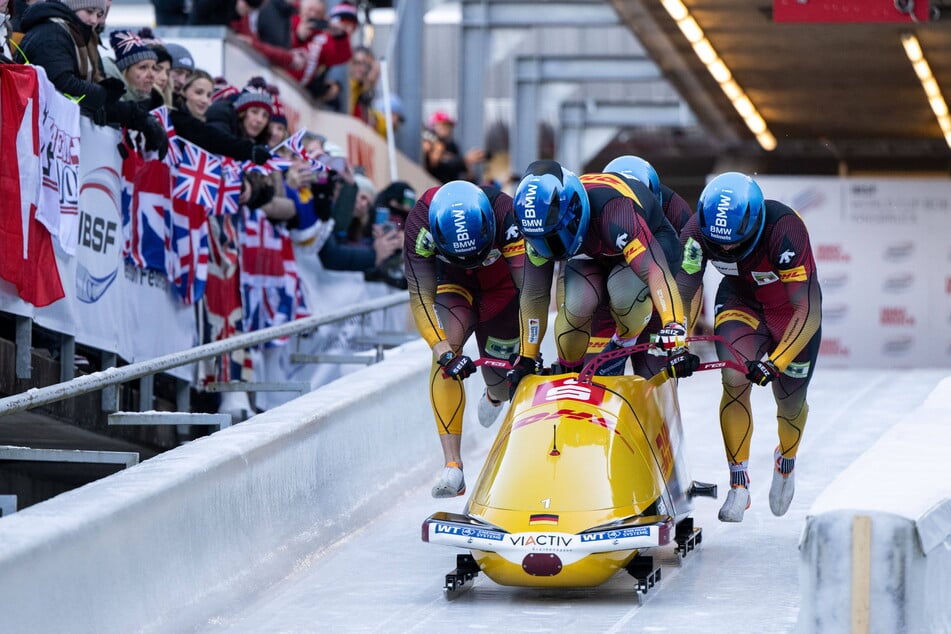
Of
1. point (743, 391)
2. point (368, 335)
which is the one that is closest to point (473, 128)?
point (368, 335)

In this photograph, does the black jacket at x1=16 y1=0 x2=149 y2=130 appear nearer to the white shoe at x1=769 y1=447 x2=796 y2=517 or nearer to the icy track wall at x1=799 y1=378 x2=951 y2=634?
the white shoe at x1=769 y1=447 x2=796 y2=517

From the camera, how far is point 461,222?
544 cm

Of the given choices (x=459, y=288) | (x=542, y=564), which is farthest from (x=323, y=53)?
(x=542, y=564)

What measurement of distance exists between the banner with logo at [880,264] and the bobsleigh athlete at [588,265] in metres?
8.52

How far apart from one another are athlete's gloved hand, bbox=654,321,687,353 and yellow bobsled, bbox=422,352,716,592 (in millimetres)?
147

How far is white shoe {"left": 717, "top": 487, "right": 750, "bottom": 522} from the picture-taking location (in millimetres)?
5723

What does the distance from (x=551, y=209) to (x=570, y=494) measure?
3.03 feet

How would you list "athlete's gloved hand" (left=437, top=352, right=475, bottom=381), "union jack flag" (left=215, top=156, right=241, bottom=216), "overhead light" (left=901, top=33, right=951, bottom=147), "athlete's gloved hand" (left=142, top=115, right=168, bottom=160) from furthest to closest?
"overhead light" (left=901, top=33, right=951, bottom=147), "union jack flag" (left=215, top=156, right=241, bottom=216), "athlete's gloved hand" (left=142, top=115, right=168, bottom=160), "athlete's gloved hand" (left=437, top=352, right=475, bottom=381)

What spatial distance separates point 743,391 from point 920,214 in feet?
29.4

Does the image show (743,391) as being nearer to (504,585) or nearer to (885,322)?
(504,585)

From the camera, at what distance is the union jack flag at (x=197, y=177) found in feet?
22.2

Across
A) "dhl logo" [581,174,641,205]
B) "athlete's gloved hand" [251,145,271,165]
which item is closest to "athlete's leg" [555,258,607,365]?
"dhl logo" [581,174,641,205]

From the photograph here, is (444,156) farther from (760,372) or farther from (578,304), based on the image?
(760,372)

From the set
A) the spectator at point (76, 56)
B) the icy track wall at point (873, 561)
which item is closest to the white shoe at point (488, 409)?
the spectator at point (76, 56)
